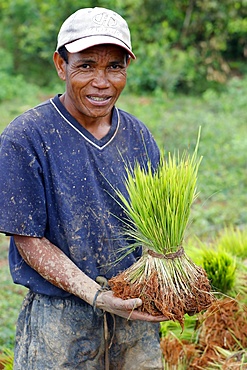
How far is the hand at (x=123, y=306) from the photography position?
243cm

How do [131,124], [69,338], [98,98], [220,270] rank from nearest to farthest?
[98,98] < [69,338] < [131,124] < [220,270]

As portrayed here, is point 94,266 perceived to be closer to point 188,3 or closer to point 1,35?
point 188,3

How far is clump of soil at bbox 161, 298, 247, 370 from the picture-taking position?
12.3ft

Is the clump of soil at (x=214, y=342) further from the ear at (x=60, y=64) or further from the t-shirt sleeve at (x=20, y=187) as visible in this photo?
the ear at (x=60, y=64)

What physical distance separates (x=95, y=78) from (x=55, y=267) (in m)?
0.80

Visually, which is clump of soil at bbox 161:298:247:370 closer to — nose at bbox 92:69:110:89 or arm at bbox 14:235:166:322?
arm at bbox 14:235:166:322

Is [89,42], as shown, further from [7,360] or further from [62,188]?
[7,360]

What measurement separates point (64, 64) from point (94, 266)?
883 millimetres

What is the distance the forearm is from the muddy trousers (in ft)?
0.71

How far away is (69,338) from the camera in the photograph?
2.79m

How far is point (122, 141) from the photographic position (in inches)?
113

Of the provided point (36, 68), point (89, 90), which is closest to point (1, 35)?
point (36, 68)

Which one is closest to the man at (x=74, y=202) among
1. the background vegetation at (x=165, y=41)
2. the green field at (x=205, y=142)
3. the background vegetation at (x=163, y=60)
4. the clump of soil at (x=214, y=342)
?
the clump of soil at (x=214, y=342)

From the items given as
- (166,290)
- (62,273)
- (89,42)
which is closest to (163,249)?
(166,290)
